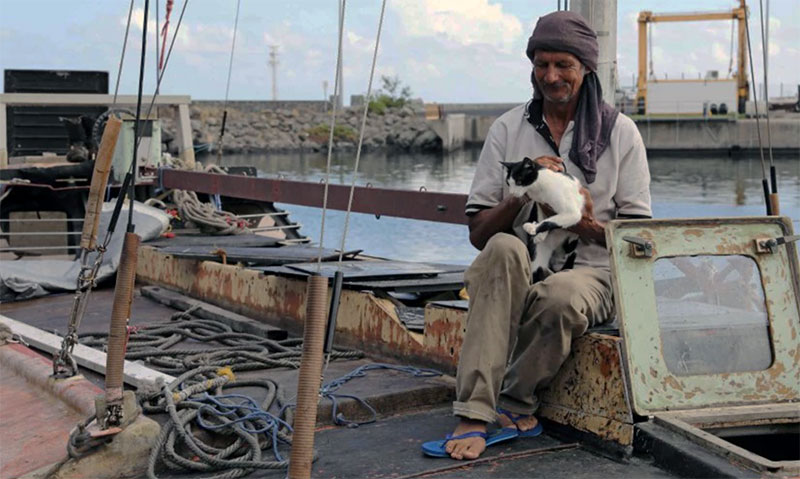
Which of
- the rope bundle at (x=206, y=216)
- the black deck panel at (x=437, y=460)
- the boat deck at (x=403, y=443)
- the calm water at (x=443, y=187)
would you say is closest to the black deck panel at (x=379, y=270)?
the boat deck at (x=403, y=443)

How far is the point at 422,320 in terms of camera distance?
4.74 meters

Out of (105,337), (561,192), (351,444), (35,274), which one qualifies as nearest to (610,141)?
(561,192)

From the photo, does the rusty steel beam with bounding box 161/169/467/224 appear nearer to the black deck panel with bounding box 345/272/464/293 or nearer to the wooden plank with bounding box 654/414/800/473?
the black deck panel with bounding box 345/272/464/293

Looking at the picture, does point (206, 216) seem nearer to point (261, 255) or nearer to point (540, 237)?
point (261, 255)

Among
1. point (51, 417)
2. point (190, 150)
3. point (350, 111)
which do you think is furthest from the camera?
point (350, 111)

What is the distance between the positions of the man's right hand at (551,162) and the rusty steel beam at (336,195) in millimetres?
2241

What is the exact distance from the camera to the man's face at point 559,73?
136 inches

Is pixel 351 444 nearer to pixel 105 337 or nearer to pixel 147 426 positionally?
pixel 147 426

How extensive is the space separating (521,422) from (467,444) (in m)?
0.29

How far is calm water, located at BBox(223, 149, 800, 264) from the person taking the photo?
18.4 meters

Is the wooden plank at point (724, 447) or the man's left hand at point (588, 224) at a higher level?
the man's left hand at point (588, 224)

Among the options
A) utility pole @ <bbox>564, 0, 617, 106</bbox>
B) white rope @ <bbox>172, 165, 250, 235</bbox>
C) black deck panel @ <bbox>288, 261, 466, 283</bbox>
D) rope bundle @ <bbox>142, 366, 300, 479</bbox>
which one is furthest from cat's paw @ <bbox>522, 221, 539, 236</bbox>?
white rope @ <bbox>172, 165, 250, 235</bbox>

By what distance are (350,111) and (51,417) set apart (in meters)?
49.9

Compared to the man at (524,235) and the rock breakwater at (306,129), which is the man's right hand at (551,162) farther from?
the rock breakwater at (306,129)
